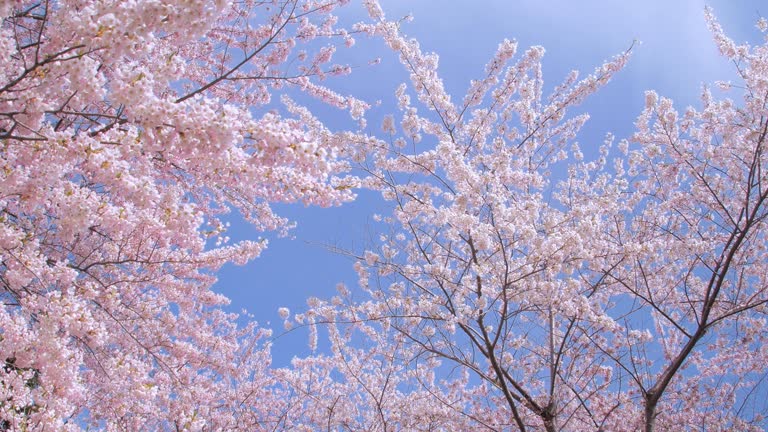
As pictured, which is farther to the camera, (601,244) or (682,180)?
(682,180)

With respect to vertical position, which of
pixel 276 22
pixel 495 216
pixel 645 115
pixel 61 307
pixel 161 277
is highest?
pixel 645 115

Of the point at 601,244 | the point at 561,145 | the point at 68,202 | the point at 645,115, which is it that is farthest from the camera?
the point at 561,145

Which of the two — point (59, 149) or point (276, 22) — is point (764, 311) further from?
point (59, 149)

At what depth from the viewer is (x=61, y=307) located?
3297 millimetres

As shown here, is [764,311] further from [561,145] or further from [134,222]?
[134,222]

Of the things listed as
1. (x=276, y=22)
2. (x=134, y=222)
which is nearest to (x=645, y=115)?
(x=276, y=22)

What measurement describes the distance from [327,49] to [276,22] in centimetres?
92

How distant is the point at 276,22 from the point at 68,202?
3787 millimetres

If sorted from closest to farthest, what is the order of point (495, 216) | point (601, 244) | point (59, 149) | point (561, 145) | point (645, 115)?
point (59, 149)
point (495, 216)
point (601, 244)
point (645, 115)
point (561, 145)

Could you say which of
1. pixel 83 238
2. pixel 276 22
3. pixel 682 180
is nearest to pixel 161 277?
pixel 83 238

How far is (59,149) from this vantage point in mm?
2877

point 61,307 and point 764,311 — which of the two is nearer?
point 61,307

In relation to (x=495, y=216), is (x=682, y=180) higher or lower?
higher

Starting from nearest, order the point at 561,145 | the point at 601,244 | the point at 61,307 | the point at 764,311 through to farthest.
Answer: the point at 61,307 → the point at 601,244 → the point at 764,311 → the point at 561,145
